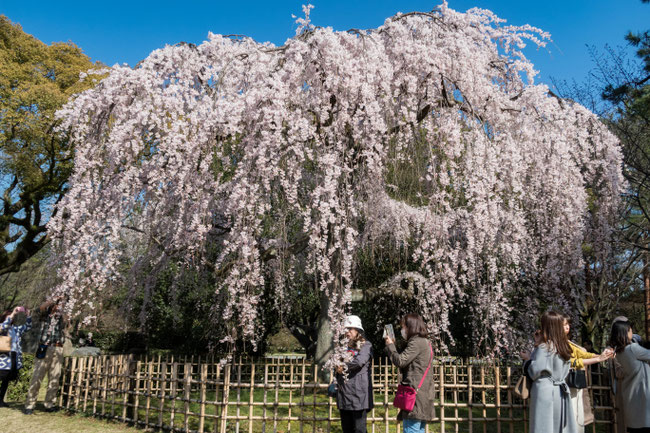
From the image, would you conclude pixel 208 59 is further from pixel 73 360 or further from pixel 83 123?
pixel 73 360

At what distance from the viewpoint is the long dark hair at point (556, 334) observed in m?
3.02

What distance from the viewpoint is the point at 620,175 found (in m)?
6.97

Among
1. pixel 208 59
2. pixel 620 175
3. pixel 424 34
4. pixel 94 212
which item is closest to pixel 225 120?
pixel 208 59

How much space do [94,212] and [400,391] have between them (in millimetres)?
4087

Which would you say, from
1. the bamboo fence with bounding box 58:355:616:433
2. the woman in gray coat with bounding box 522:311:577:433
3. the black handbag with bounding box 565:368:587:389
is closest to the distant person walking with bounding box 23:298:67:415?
the bamboo fence with bounding box 58:355:616:433

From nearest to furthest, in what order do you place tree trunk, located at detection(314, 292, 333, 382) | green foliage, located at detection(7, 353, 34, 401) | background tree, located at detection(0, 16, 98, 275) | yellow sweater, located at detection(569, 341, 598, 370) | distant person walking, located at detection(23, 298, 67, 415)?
1. yellow sweater, located at detection(569, 341, 598, 370)
2. distant person walking, located at detection(23, 298, 67, 415)
3. tree trunk, located at detection(314, 292, 333, 382)
4. green foliage, located at detection(7, 353, 34, 401)
5. background tree, located at detection(0, 16, 98, 275)

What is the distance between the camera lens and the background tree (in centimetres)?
1194

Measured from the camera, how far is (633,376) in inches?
150

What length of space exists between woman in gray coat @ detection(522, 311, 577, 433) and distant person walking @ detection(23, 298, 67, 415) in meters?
5.56

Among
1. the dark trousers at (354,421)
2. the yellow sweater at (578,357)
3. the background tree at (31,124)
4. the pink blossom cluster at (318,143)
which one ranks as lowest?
the dark trousers at (354,421)

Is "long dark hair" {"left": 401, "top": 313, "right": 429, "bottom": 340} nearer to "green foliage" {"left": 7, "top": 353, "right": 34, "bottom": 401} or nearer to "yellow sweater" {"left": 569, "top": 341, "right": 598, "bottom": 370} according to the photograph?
"yellow sweater" {"left": 569, "top": 341, "right": 598, "bottom": 370}

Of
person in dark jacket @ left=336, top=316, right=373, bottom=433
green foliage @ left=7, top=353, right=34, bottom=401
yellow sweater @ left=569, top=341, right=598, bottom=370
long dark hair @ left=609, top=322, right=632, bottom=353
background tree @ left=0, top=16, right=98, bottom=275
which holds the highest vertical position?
background tree @ left=0, top=16, right=98, bottom=275

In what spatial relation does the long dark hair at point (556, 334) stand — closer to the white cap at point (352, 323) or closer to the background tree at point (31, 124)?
the white cap at point (352, 323)

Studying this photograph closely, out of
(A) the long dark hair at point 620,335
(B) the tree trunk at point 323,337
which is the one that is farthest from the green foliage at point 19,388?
(A) the long dark hair at point 620,335
